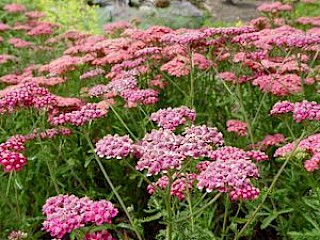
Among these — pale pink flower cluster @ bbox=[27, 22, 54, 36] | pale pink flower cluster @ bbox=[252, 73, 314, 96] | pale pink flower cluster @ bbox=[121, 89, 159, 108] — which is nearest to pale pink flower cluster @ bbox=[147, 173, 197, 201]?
pale pink flower cluster @ bbox=[121, 89, 159, 108]

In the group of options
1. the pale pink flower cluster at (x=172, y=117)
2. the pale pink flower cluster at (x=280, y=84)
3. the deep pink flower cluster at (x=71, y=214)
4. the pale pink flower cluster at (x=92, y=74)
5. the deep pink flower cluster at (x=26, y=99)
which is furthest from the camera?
the pale pink flower cluster at (x=92, y=74)

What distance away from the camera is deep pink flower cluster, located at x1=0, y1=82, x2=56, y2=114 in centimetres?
335

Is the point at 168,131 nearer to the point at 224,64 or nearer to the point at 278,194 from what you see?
the point at 278,194

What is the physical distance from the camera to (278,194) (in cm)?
344

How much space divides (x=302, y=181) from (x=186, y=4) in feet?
25.3

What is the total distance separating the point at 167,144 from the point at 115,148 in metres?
0.21

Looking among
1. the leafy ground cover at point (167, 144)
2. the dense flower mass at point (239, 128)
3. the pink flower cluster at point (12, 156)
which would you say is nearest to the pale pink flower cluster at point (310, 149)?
the leafy ground cover at point (167, 144)

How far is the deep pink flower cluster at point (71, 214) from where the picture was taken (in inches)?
93.2

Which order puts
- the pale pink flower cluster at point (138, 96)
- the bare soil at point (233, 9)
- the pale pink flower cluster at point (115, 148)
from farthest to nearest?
the bare soil at point (233, 9), the pale pink flower cluster at point (138, 96), the pale pink flower cluster at point (115, 148)

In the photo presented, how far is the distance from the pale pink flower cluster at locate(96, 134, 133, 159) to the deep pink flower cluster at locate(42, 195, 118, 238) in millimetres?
193

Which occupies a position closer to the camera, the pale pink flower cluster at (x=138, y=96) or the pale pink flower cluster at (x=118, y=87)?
the pale pink flower cluster at (x=138, y=96)

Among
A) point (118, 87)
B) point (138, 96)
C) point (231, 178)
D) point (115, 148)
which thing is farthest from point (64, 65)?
point (231, 178)

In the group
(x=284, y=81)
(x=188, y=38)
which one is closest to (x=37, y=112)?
(x=188, y=38)

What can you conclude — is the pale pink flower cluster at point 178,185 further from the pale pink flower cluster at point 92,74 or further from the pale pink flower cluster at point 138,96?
the pale pink flower cluster at point 92,74
